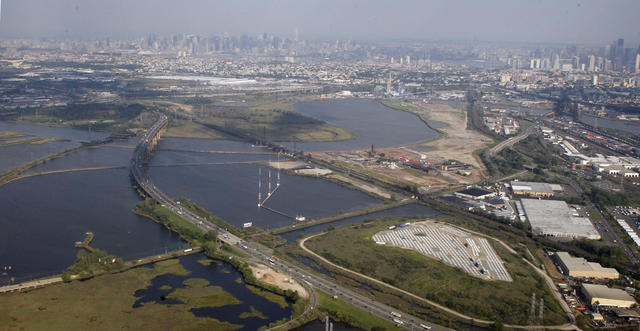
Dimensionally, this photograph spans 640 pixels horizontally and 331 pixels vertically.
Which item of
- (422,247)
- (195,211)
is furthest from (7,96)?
(422,247)

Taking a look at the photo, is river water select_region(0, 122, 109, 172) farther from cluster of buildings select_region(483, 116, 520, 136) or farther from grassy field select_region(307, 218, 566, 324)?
cluster of buildings select_region(483, 116, 520, 136)

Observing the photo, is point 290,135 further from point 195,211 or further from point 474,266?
point 474,266

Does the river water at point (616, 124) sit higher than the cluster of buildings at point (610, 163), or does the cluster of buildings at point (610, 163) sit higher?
the river water at point (616, 124)

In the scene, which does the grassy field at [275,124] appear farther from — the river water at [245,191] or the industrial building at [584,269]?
the industrial building at [584,269]

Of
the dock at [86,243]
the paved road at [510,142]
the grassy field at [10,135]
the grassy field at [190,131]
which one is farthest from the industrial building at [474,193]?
the grassy field at [10,135]

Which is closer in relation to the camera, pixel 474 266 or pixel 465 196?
pixel 474 266

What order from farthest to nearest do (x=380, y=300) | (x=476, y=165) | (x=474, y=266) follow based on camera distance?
(x=476, y=165) < (x=474, y=266) < (x=380, y=300)

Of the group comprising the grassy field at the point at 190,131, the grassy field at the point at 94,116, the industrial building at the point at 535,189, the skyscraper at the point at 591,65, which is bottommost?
the industrial building at the point at 535,189
